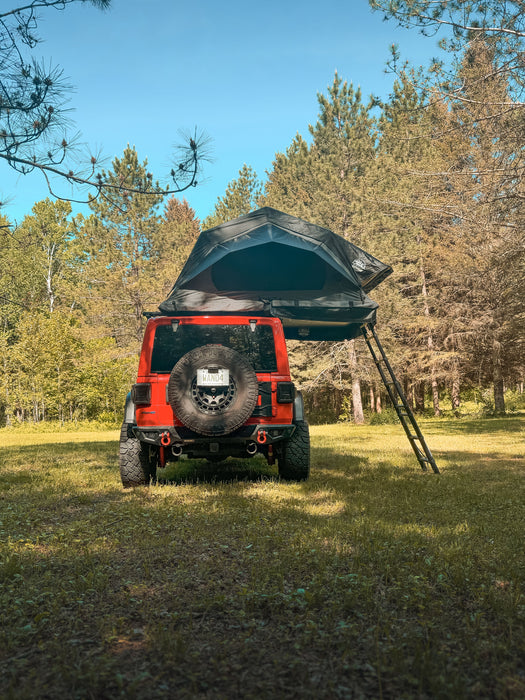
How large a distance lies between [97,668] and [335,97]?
27.1 m

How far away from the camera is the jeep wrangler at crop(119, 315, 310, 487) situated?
5715 mm

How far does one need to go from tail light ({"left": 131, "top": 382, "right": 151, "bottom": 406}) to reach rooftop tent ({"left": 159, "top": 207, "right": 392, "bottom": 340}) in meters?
1.70

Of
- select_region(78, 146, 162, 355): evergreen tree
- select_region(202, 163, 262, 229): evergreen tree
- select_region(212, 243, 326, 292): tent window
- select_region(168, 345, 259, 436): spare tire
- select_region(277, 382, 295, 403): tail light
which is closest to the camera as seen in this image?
select_region(168, 345, 259, 436): spare tire

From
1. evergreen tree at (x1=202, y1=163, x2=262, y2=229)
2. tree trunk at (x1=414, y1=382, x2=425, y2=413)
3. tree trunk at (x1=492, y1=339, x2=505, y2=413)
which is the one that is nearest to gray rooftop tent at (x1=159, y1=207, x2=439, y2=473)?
tree trunk at (x1=492, y1=339, x2=505, y2=413)

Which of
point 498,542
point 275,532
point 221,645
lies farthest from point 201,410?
point 221,645

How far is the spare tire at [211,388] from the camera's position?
5684 mm

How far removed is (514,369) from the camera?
2381cm

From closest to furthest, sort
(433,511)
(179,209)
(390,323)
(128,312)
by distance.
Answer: (433,511) < (390,323) < (128,312) < (179,209)

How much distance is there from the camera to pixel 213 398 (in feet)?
19.0

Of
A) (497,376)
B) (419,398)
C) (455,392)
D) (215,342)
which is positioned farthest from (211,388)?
(419,398)

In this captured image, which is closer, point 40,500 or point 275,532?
point 275,532

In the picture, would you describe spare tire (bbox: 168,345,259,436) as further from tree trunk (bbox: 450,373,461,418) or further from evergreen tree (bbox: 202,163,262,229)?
evergreen tree (bbox: 202,163,262,229)

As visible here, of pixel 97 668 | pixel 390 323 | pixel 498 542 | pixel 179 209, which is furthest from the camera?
pixel 179 209

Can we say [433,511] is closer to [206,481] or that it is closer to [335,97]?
[206,481]
